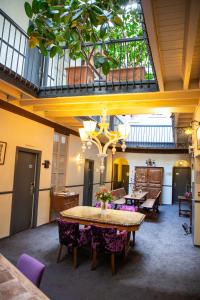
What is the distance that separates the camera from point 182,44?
9.04 feet

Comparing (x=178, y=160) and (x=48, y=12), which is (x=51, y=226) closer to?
(x=48, y=12)

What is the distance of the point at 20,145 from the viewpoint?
5.37 metres

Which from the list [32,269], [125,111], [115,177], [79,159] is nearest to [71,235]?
[32,269]

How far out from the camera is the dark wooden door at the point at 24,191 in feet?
17.4

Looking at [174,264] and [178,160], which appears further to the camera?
[178,160]

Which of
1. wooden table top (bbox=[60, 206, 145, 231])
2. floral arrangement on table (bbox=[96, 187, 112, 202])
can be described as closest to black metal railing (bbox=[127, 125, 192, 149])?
wooden table top (bbox=[60, 206, 145, 231])

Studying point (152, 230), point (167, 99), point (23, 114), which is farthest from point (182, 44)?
point (152, 230)

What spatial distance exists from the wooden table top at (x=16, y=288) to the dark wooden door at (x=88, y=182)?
727cm

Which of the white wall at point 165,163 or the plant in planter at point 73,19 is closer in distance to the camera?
the plant in planter at point 73,19

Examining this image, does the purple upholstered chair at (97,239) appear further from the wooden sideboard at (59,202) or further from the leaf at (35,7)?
the leaf at (35,7)

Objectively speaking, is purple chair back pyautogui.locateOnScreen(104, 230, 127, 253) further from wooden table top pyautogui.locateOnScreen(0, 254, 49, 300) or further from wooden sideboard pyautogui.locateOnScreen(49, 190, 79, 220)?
wooden sideboard pyautogui.locateOnScreen(49, 190, 79, 220)

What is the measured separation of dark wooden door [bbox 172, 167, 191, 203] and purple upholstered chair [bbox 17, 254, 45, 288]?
11.0m

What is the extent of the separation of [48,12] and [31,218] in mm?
5286

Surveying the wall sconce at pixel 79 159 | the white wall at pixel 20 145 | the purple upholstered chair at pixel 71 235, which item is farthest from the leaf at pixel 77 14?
the wall sconce at pixel 79 159
